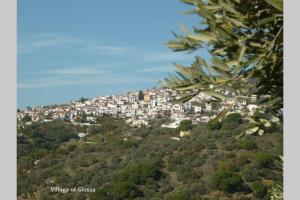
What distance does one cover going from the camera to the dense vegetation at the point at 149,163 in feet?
→ 69.9

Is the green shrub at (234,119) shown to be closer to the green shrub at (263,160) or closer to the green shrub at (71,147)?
the green shrub at (263,160)

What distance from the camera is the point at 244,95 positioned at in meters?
2.93

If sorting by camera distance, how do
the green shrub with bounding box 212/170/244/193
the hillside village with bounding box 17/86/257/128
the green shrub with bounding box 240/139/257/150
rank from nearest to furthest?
the green shrub with bounding box 212/170/244/193 < the green shrub with bounding box 240/139/257/150 < the hillside village with bounding box 17/86/257/128

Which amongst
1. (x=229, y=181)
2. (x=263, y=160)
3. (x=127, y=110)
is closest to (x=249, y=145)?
(x=263, y=160)

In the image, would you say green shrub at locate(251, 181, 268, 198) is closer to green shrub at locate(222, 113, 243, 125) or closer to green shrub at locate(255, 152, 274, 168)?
green shrub at locate(255, 152, 274, 168)

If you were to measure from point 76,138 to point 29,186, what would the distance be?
5974 mm

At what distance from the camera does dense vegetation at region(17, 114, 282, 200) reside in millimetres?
21312

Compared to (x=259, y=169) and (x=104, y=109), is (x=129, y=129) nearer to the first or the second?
(x=104, y=109)

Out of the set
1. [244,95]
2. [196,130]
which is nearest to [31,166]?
[196,130]

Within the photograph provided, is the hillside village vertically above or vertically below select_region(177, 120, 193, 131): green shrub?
above

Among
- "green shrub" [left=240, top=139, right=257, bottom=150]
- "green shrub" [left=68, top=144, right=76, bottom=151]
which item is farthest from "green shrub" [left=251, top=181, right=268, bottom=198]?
"green shrub" [left=68, top=144, right=76, bottom=151]

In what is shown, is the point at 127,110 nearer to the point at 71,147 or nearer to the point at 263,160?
Answer: the point at 71,147

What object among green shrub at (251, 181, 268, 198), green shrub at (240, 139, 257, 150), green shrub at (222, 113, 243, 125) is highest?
green shrub at (222, 113, 243, 125)

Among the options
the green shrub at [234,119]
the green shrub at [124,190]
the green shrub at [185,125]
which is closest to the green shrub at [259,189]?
the green shrub at [234,119]
